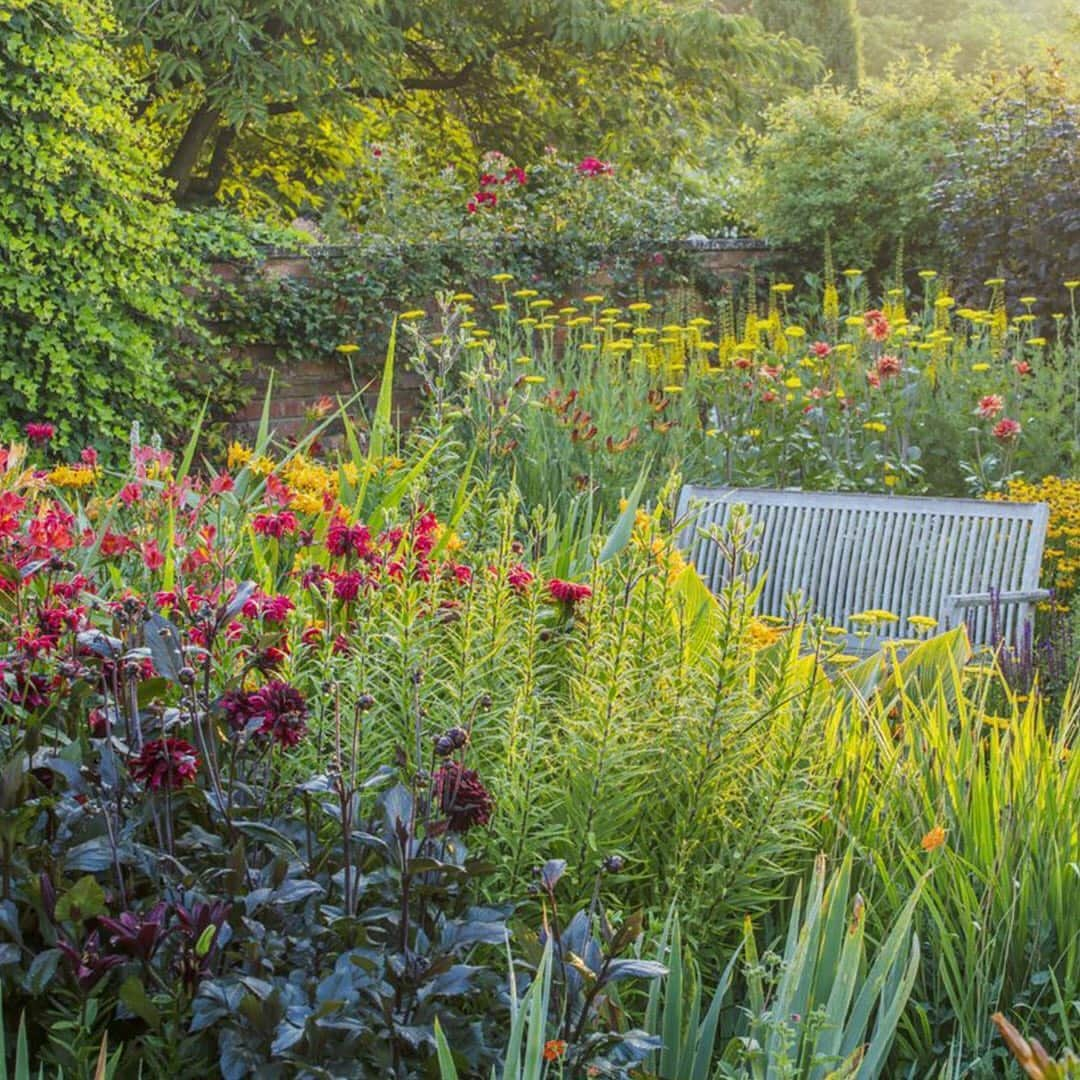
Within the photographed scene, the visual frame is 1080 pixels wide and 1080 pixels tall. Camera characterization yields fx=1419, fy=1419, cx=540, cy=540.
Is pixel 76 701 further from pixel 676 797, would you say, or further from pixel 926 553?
pixel 926 553

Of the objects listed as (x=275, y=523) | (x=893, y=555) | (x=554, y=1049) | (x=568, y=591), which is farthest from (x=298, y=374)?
(x=554, y=1049)

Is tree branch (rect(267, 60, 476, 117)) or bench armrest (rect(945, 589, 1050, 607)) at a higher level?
tree branch (rect(267, 60, 476, 117))

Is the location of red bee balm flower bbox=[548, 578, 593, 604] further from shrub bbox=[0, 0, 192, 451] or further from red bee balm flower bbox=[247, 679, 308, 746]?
shrub bbox=[0, 0, 192, 451]

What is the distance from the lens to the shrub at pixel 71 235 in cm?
624

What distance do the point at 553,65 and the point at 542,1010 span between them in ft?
39.0

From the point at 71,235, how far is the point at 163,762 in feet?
17.5

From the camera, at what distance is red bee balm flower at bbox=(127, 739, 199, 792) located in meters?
1.72

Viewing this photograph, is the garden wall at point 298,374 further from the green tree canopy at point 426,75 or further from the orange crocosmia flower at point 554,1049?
the orange crocosmia flower at point 554,1049

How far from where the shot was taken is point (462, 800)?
5.71ft

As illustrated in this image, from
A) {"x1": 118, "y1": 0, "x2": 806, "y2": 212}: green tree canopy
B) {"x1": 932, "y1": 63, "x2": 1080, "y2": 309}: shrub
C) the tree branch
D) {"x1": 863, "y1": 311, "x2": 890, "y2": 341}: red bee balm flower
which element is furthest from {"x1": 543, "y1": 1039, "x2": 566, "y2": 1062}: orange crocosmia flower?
the tree branch

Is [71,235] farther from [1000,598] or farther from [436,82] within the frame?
[436,82]

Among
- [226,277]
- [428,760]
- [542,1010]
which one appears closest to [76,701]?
[428,760]

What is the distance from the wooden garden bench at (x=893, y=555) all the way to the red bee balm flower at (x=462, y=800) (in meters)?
2.04

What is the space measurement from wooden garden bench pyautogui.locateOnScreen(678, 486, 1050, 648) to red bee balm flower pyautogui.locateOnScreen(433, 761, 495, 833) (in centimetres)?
204
